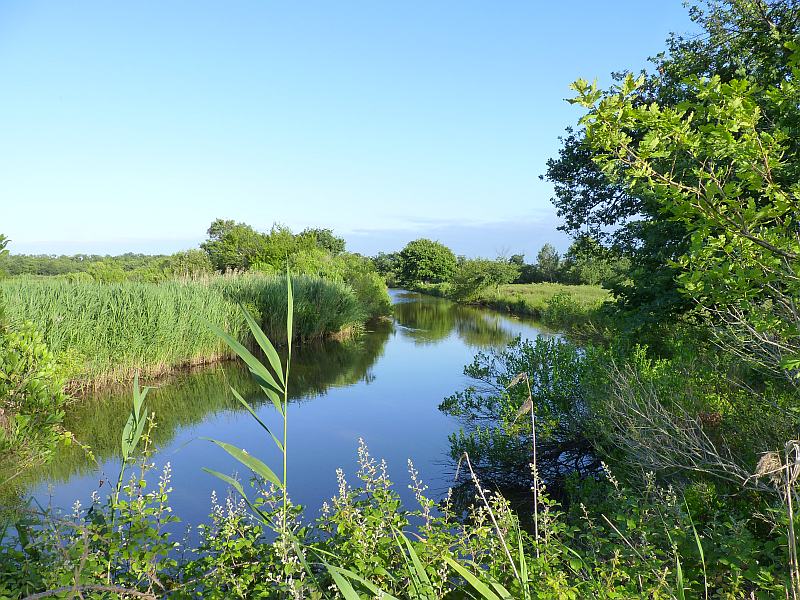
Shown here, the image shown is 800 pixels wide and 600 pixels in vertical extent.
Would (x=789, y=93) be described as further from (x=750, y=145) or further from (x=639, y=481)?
(x=639, y=481)

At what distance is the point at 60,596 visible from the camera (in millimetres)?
2078

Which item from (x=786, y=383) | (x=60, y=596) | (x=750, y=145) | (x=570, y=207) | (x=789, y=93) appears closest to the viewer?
(x=60, y=596)

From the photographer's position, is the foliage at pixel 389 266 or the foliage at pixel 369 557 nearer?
the foliage at pixel 369 557

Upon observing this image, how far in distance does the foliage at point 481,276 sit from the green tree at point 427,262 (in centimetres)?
1864

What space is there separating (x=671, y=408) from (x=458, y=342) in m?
15.3

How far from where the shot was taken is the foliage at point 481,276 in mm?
38750

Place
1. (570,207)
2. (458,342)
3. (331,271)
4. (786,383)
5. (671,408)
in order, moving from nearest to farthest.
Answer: (786,383), (671,408), (570,207), (458,342), (331,271)

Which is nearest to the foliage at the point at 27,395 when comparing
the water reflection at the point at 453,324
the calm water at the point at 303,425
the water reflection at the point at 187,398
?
the calm water at the point at 303,425

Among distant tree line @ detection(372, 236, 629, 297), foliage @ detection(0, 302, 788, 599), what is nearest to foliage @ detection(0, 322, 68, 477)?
foliage @ detection(0, 302, 788, 599)

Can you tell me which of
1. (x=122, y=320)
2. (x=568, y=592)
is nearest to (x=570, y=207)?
(x=122, y=320)

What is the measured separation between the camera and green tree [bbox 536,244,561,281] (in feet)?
151

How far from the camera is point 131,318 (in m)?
12.1

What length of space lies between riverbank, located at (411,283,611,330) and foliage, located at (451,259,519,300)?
394mm

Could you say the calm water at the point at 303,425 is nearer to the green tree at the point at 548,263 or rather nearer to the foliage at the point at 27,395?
the foliage at the point at 27,395
